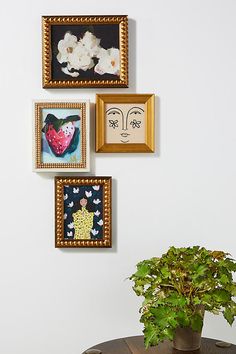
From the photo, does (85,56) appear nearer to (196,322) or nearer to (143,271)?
(143,271)

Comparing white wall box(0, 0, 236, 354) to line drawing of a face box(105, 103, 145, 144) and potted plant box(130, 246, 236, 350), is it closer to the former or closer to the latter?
line drawing of a face box(105, 103, 145, 144)

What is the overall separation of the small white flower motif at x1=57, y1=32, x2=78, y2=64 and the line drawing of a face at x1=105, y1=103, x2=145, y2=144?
24cm

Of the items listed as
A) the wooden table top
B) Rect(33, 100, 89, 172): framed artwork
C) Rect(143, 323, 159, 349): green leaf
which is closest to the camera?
Rect(143, 323, 159, 349): green leaf

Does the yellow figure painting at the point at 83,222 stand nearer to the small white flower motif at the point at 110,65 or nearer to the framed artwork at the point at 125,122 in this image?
the framed artwork at the point at 125,122

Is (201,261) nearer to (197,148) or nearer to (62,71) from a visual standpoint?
(197,148)

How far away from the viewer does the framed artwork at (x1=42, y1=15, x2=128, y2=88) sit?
89.0 inches

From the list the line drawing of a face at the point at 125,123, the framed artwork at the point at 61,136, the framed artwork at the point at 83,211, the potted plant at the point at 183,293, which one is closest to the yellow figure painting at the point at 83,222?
the framed artwork at the point at 83,211

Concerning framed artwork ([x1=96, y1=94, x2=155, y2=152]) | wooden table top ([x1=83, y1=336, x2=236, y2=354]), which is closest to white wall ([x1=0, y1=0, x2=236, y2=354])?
framed artwork ([x1=96, y1=94, x2=155, y2=152])

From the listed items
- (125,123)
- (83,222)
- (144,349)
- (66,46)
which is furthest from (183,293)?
(66,46)

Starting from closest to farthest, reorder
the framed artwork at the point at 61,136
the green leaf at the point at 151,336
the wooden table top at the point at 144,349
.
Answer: the green leaf at the point at 151,336
the wooden table top at the point at 144,349
the framed artwork at the point at 61,136

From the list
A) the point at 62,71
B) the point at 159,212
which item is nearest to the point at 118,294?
the point at 159,212

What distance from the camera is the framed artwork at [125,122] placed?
2.27 meters

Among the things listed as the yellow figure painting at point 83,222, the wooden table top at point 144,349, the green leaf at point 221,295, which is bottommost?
the wooden table top at point 144,349

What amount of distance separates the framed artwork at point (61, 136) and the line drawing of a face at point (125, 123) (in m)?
0.09
